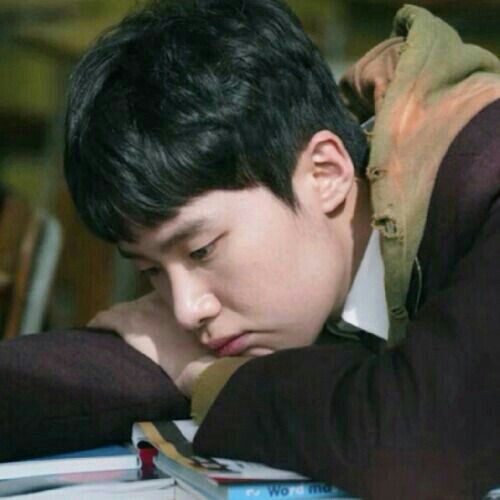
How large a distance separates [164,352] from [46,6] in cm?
182

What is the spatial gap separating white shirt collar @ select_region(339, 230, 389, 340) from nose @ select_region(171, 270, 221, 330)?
0.18m

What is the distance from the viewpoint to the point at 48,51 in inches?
119

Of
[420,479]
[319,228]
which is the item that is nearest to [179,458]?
[420,479]

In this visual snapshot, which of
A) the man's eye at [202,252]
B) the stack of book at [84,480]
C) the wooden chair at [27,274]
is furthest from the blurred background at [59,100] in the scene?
the stack of book at [84,480]

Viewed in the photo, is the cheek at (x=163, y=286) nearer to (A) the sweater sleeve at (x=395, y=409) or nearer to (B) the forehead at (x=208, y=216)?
(B) the forehead at (x=208, y=216)

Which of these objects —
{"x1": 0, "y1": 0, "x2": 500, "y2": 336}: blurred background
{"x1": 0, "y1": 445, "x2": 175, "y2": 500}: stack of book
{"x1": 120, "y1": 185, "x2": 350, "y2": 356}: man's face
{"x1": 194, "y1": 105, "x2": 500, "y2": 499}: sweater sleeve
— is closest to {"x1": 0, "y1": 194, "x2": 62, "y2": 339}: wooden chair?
{"x1": 0, "y1": 0, "x2": 500, "y2": 336}: blurred background

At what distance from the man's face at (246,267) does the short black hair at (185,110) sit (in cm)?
2

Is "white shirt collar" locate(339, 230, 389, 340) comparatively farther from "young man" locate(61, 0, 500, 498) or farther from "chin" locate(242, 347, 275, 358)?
"chin" locate(242, 347, 275, 358)

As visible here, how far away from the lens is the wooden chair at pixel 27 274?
2408 millimetres

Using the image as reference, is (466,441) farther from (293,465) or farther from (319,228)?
(319,228)

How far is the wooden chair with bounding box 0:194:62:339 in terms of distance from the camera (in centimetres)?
241

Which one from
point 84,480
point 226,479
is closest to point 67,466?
point 84,480

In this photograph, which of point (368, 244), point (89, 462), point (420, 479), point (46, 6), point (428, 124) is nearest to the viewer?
point (420, 479)

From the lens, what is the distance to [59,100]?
3.09 meters
